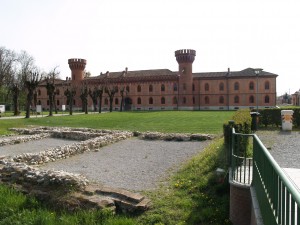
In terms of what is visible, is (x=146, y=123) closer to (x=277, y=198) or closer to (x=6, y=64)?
(x=277, y=198)

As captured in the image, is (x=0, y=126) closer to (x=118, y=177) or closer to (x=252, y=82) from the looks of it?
(x=118, y=177)

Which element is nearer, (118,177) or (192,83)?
(118,177)

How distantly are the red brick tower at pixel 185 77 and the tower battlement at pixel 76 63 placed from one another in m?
Result: 23.0

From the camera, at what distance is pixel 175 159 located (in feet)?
38.8

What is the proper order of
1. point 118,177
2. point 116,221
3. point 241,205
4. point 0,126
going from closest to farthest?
point 241,205
point 116,221
point 118,177
point 0,126

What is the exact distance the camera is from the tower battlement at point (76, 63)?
2830 inches

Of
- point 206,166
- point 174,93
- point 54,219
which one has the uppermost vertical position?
point 174,93

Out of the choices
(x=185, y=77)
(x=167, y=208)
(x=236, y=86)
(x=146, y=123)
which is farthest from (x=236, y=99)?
(x=167, y=208)

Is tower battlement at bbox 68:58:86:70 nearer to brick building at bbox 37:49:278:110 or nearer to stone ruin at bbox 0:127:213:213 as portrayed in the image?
brick building at bbox 37:49:278:110

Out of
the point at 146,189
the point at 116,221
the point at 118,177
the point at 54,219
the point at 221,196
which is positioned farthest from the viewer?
the point at 118,177

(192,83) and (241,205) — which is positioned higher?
(192,83)

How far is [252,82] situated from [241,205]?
6344 centimetres

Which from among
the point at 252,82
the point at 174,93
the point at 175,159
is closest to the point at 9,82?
the point at 174,93

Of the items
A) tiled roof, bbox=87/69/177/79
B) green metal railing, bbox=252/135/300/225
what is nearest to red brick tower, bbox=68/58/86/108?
tiled roof, bbox=87/69/177/79
